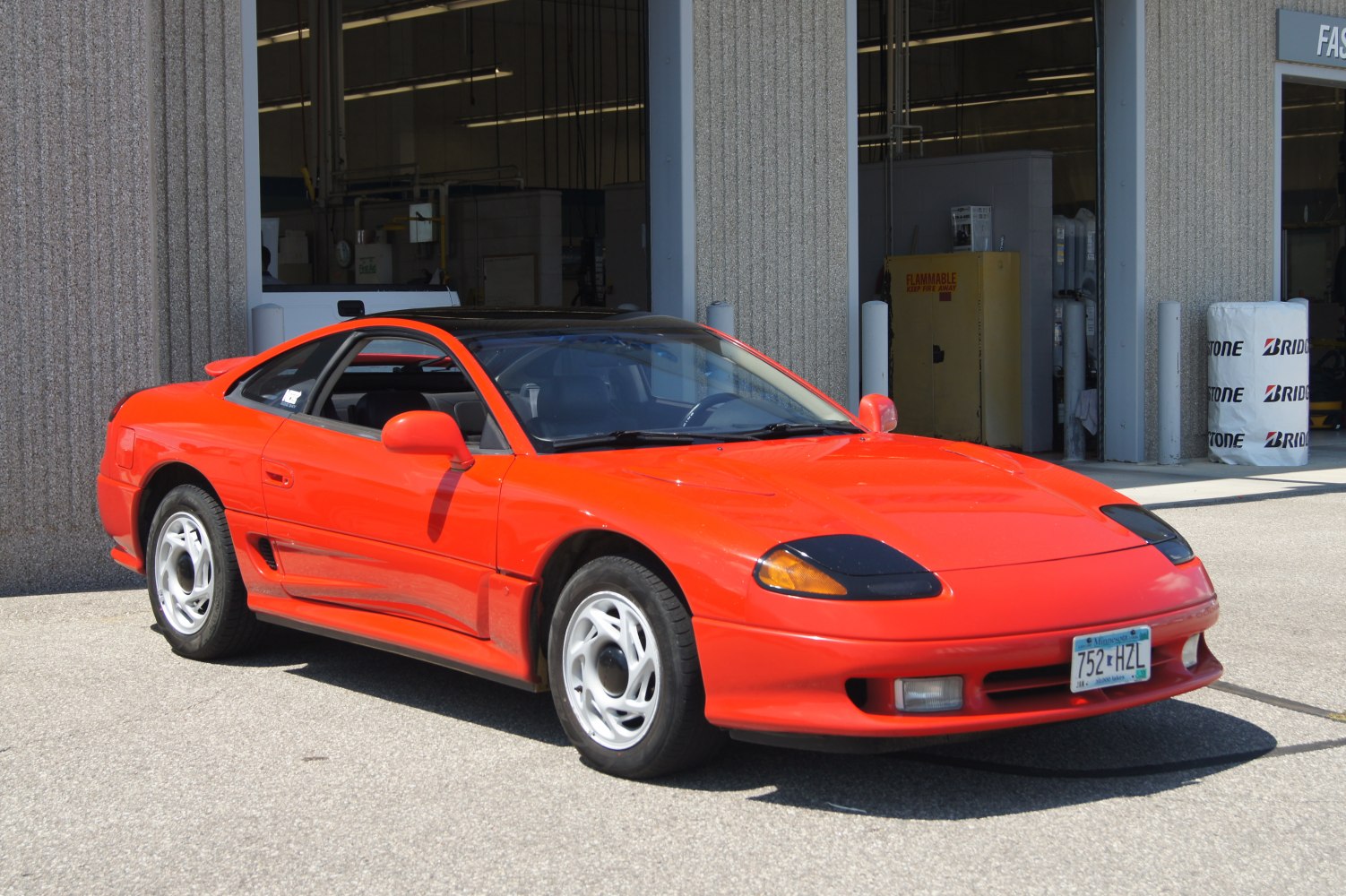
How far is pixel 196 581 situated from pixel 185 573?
0.39ft

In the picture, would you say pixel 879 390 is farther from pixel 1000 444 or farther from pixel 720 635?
pixel 720 635

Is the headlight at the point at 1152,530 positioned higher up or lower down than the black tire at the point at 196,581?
higher up

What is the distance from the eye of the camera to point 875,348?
12.0 m

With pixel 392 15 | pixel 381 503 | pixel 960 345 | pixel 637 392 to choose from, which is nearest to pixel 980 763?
pixel 637 392

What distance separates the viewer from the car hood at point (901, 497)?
170 inches

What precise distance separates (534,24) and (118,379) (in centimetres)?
2237

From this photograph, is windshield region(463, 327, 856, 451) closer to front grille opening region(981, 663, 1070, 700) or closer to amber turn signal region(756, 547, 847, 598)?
amber turn signal region(756, 547, 847, 598)

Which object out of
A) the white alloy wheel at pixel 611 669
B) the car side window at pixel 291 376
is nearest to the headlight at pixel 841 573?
the white alloy wheel at pixel 611 669

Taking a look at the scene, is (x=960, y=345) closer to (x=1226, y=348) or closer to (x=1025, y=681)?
(x=1226, y=348)

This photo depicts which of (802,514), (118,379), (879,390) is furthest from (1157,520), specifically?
(879,390)

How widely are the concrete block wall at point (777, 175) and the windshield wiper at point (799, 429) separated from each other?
565 centimetres

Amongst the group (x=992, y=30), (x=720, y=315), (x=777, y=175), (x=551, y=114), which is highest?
(x=992, y=30)

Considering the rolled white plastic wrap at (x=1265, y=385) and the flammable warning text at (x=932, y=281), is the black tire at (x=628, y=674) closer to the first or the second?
the rolled white plastic wrap at (x=1265, y=385)

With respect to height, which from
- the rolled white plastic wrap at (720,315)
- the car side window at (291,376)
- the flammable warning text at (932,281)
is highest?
the flammable warning text at (932,281)
